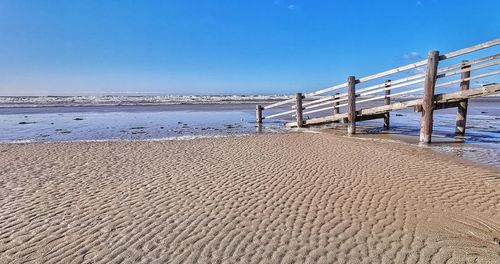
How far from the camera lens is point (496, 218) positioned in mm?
4789

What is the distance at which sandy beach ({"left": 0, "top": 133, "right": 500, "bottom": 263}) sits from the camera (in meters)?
3.94

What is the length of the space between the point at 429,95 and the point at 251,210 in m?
8.21

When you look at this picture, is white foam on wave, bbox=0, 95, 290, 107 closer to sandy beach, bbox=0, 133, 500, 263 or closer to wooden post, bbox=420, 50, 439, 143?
wooden post, bbox=420, 50, 439, 143

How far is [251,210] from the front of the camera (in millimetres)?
5172

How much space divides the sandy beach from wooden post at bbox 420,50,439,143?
Result: 2353mm

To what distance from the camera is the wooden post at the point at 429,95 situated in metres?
10.2

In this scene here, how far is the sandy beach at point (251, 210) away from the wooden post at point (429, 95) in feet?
7.72

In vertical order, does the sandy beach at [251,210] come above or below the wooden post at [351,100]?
below

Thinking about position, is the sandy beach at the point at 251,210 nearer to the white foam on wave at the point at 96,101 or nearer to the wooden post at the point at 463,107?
the wooden post at the point at 463,107

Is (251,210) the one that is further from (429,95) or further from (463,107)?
(463,107)

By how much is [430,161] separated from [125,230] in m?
7.37

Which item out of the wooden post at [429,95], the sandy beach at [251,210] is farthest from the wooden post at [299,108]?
the sandy beach at [251,210]

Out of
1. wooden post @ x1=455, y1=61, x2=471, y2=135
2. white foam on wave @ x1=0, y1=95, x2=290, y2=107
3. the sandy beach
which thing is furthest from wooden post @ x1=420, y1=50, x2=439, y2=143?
white foam on wave @ x1=0, y1=95, x2=290, y2=107

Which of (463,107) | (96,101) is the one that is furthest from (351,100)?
(96,101)
